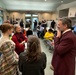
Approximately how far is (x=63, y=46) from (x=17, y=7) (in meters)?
14.6

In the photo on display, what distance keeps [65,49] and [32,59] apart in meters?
0.50

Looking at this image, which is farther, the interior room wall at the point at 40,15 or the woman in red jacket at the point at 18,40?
the interior room wall at the point at 40,15

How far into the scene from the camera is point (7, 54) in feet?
5.87

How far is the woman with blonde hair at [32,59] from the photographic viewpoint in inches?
57.6

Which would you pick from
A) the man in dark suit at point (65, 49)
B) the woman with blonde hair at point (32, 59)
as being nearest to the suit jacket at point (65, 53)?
the man in dark suit at point (65, 49)

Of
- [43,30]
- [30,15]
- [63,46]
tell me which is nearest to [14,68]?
[63,46]

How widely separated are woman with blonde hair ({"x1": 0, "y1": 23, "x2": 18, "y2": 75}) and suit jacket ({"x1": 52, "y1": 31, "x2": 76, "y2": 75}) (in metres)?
0.67

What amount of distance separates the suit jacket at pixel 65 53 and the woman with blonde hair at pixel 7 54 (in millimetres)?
669

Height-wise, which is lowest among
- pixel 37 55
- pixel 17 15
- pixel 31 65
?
pixel 31 65

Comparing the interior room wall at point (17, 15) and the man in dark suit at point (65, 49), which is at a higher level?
the interior room wall at point (17, 15)

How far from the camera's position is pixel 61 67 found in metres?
1.86

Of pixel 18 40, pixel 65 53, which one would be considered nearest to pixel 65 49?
pixel 65 53

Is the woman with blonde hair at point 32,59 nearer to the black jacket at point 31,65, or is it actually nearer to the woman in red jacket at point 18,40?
the black jacket at point 31,65

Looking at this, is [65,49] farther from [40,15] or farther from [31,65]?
[40,15]
